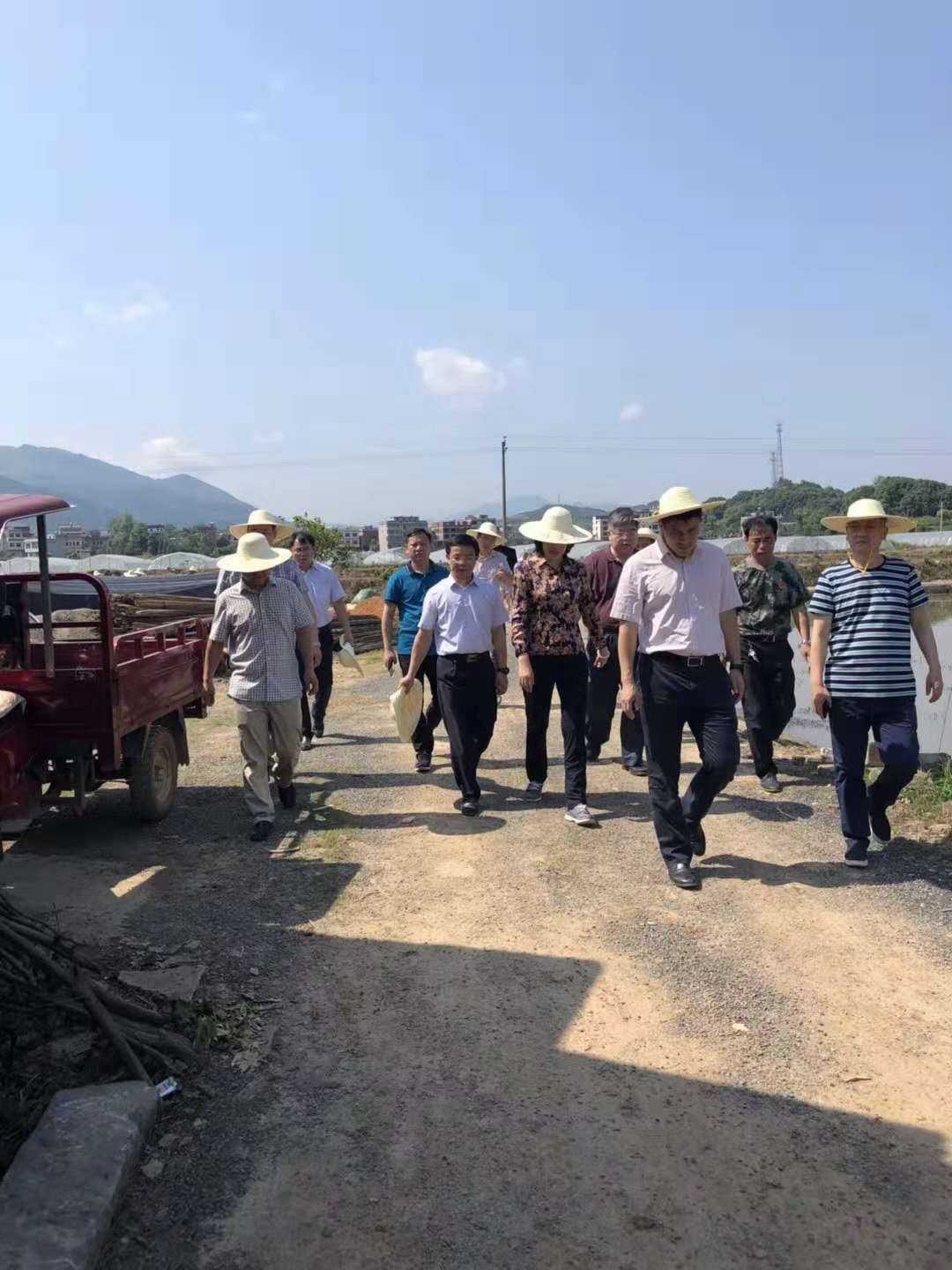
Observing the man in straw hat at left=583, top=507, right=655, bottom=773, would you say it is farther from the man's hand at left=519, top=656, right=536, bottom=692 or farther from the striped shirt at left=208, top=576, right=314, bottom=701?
the striped shirt at left=208, top=576, right=314, bottom=701

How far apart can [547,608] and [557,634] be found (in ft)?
0.59

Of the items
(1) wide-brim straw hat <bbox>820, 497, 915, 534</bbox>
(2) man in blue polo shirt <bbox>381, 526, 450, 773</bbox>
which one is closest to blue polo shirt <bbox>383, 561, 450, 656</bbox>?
(2) man in blue polo shirt <bbox>381, 526, 450, 773</bbox>

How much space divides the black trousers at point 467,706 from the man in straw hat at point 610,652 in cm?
96

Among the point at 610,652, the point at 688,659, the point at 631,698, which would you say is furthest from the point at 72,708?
the point at 610,652

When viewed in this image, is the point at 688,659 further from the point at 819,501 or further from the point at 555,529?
the point at 819,501

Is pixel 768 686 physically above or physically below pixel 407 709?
above

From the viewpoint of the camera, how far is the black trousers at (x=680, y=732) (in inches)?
187

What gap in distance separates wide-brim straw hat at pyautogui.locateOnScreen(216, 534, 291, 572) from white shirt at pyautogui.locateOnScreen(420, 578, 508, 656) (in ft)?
3.27

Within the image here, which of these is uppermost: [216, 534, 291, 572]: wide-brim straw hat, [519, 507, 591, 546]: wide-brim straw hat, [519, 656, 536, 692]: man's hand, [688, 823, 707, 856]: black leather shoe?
[519, 507, 591, 546]: wide-brim straw hat

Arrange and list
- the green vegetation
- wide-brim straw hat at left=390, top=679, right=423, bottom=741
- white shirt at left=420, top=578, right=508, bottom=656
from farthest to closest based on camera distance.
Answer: the green vegetation, wide-brim straw hat at left=390, top=679, right=423, bottom=741, white shirt at left=420, top=578, right=508, bottom=656

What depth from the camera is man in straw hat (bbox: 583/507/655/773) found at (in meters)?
6.98

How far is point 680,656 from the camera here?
4773 millimetres

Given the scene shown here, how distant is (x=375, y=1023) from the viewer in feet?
11.3

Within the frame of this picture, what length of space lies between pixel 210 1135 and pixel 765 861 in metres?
3.27
